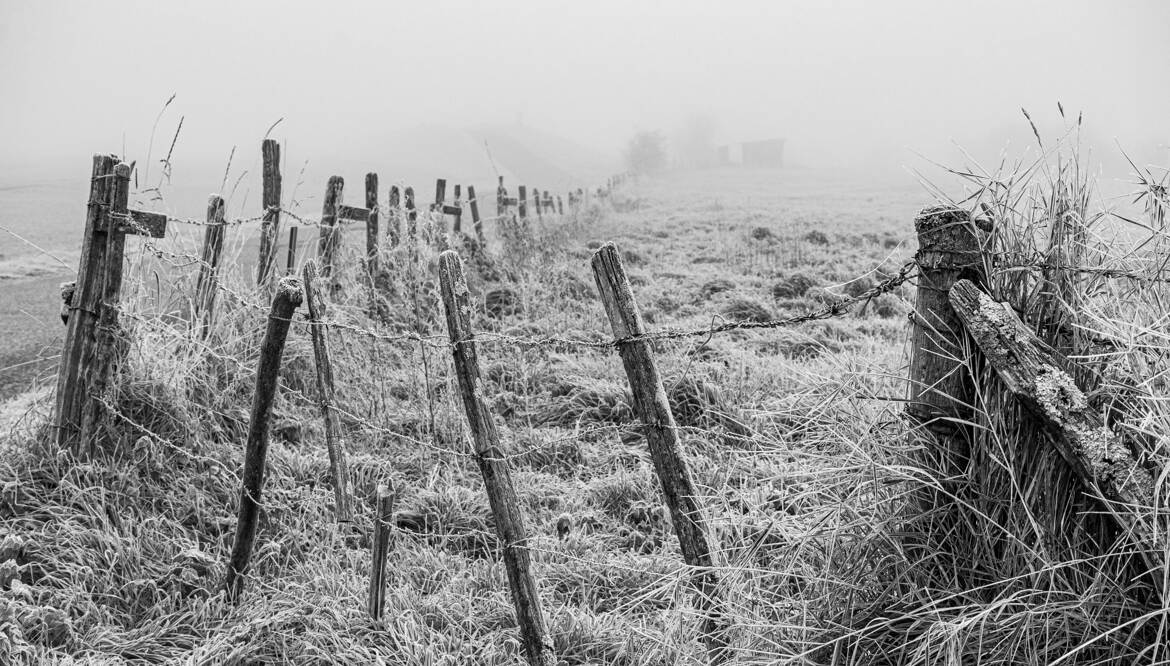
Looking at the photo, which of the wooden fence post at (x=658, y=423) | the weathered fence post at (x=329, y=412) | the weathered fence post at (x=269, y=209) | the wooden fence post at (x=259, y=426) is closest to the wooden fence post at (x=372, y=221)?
the weathered fence post at (x=269, y=209)

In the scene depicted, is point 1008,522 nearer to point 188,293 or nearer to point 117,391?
point 117,391

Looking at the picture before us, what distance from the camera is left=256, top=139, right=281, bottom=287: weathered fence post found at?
5374mm

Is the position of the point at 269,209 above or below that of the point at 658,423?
above

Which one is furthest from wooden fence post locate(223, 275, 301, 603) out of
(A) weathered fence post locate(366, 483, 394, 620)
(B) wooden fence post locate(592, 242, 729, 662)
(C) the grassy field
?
(B) wooden fence post locate(592, 242, 729, 662)

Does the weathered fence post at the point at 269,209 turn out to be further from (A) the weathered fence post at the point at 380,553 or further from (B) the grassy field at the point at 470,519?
(A) the weathered fence post at the point at 380,553

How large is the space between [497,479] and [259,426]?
1.06 meters

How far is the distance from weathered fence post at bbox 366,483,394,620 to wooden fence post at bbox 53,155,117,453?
2.06m

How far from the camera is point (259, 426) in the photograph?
2791mm

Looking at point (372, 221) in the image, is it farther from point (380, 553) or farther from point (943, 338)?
point (943, 338)

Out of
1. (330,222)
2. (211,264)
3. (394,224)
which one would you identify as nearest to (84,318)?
(211,264)

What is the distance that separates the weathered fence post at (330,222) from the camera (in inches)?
245

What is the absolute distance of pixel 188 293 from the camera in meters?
4.52

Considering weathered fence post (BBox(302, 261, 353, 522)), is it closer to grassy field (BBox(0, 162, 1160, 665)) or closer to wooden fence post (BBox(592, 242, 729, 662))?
grassy field (BBox(0, 162, 1160, 665))

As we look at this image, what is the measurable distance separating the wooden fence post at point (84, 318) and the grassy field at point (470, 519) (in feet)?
0.57
